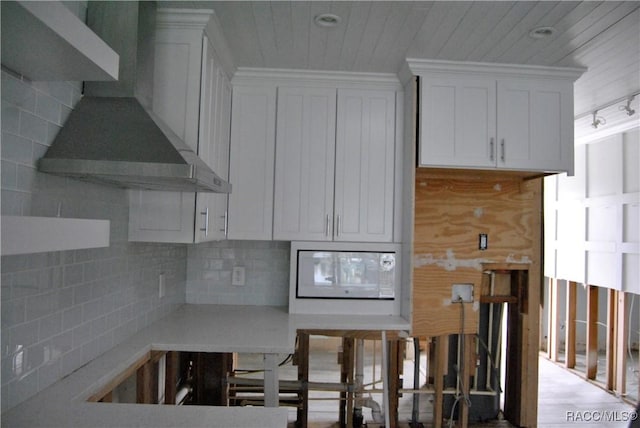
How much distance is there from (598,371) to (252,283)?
4222 mm

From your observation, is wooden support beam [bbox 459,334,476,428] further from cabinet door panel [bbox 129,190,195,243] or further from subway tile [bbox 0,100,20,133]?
subway tile [bbox 0,100,20,133]

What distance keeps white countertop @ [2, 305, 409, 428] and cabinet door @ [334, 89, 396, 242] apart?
586mm

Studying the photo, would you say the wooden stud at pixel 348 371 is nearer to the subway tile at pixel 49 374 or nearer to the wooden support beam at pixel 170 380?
the wooden support beam at pixel 170 380

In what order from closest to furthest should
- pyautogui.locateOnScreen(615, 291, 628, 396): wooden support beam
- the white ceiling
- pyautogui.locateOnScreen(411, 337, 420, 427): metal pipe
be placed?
the white ceiling, pyautogui.locateOnScreen(411, 337, 420, 427): metal pipe, pyautogui.locateOnScreen(615, 291, 628, 396): wooden support beam

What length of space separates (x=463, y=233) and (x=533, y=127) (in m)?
0.83

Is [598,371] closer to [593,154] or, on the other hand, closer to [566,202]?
[566,202]

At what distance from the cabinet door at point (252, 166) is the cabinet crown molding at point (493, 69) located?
934mm

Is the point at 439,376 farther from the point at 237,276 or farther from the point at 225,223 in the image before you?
the point at 225,223

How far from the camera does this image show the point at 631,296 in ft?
13.7

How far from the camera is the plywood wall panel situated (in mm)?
2785

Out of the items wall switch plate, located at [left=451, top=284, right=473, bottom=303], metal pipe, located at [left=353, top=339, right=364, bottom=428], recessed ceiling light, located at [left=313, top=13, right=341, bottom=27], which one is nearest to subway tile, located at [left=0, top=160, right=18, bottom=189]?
recessed ceiling light, located at [left=313, top=13, right=341, bottom=27]

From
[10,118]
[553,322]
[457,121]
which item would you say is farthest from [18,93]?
[553,322]

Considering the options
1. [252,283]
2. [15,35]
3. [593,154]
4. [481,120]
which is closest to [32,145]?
[15,35]

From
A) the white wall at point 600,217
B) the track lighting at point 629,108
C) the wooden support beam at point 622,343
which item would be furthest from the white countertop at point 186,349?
the wooden support beam at point 622,343
